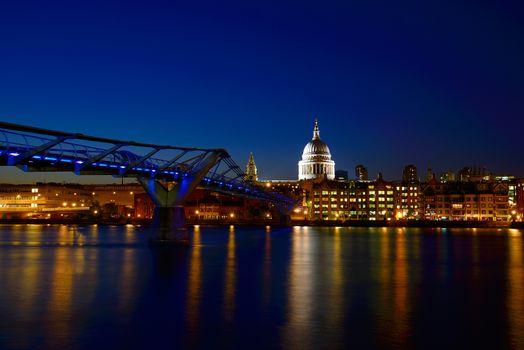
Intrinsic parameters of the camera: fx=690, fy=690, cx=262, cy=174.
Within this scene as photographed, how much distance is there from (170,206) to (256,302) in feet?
113

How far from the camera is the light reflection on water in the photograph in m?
25.7

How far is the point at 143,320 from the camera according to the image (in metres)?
29.2

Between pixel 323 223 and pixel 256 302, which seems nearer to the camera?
pixel 256 302

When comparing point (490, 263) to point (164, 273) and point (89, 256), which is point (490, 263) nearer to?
point (164, 273)

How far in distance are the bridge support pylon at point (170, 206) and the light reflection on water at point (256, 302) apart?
7.01 metres

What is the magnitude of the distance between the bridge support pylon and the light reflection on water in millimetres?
7006

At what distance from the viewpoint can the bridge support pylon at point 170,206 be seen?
67.9 m

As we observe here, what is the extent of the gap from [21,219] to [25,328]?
6926 inches

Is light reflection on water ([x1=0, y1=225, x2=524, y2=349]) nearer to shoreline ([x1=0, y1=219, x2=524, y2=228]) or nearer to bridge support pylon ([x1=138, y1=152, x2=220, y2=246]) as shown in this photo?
bridge support pylon ([x1=138, y1=152, x2=220, y2=246])

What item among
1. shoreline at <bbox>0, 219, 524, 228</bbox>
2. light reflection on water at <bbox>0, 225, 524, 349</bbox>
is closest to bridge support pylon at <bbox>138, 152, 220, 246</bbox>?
light reflection on water at <bbox>0, 225, 524, 349</bbox>

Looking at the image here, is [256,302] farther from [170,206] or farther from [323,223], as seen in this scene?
[323,223]

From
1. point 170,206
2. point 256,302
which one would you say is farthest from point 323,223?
point 256,302

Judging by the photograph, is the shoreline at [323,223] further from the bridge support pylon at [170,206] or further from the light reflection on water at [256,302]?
the light reflection on water at [256,302]

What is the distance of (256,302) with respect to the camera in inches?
1373
